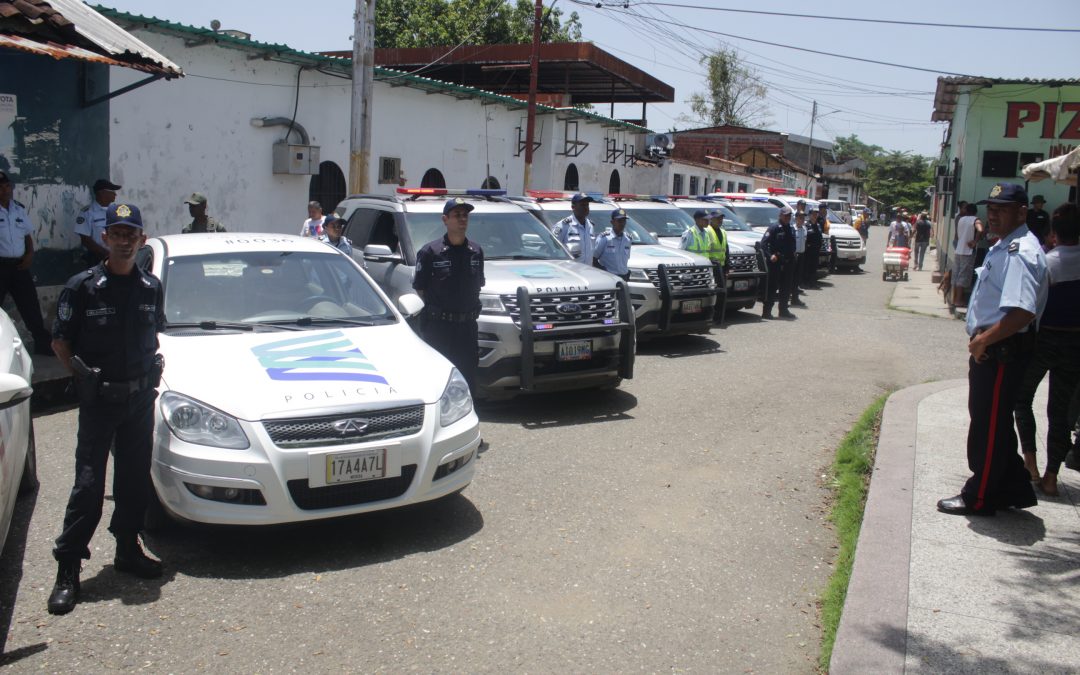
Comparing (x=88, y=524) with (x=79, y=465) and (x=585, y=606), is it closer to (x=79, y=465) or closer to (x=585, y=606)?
(x=79, y=465)

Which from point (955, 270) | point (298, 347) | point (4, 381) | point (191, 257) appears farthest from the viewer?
point (955, 270)

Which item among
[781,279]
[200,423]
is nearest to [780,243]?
[781,279]

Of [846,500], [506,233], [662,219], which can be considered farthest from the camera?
[662,219]

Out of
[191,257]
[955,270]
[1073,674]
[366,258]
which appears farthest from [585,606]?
[955,270]

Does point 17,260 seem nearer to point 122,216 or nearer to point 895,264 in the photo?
point 122,216

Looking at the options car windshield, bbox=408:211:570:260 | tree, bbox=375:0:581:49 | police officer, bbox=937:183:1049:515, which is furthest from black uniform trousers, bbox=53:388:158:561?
tree, bbox=375:0:581:49

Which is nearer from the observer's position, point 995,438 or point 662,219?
point 995,438

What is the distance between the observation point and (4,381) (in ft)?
12.1

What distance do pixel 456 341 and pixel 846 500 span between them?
312 cm

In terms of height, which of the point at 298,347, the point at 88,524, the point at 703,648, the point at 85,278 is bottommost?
the point at 703,648

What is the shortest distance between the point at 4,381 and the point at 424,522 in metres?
2.56

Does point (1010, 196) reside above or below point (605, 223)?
above

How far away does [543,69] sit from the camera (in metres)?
27.5

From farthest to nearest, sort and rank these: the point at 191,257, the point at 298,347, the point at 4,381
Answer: the point at 191,257 < the point at 298,347 < the point at 4,381
